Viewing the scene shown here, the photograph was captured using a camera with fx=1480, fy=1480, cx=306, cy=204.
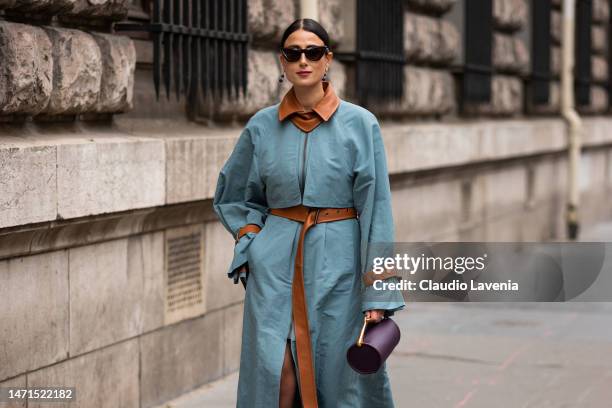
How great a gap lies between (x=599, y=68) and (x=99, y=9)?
576 inches

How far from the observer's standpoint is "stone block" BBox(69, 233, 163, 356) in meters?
6.13

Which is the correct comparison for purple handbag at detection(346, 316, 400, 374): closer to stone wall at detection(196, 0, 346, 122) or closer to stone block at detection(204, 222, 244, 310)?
stone block at detection(204, 222, 244, 310)

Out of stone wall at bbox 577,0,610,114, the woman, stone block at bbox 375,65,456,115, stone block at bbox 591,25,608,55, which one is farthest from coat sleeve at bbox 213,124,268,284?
stone block at bbox 591,25,608,55

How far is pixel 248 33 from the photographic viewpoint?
797 centimetres

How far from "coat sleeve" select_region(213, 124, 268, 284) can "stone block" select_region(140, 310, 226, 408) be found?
1715 mm

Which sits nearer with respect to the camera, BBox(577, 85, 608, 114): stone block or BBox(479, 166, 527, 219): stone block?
BBox(479, 166, 527, 219): stone block

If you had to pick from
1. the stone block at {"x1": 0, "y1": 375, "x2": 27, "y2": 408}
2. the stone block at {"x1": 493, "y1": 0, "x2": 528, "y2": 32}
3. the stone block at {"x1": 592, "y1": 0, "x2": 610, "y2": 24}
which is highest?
the stone block at {"x1": 592, "y1": 0, "x2": 610, "y2": 24}

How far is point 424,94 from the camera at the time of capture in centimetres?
1169

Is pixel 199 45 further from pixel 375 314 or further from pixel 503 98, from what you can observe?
pixel 503 98

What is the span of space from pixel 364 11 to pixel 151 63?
123 inches

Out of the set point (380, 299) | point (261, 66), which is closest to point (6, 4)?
point (380, 299)

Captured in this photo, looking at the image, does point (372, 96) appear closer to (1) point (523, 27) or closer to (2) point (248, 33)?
(2) point (248, 33)

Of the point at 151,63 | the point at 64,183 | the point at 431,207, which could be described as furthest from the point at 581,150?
the point at 64,183

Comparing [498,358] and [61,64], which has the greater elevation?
[61,64]
